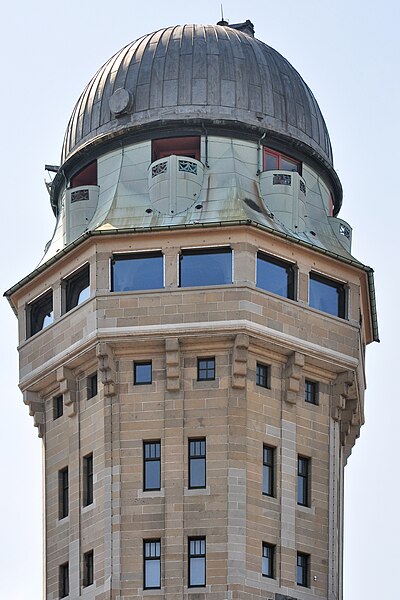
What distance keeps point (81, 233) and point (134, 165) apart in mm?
3386

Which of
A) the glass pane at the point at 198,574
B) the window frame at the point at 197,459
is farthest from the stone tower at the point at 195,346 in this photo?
the glass pane at the point at 198,574

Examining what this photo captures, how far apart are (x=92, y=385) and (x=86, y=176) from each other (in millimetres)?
9495

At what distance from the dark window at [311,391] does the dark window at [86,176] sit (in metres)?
11.9

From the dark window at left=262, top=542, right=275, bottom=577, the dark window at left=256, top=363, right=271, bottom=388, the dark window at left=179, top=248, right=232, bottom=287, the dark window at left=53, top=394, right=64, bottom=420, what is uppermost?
the dark window at left=179, top=248, right=232, bottom=287

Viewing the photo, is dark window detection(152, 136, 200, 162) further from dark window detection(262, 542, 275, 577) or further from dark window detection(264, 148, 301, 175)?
dark window detection(262, 542, 275, 577)

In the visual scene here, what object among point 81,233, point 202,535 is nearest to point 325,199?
point 81,233

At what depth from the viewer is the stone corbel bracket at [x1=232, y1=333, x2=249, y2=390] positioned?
8488 cm

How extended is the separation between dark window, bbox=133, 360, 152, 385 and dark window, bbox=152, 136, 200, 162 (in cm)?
876

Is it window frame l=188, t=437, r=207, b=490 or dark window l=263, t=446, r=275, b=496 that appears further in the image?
dark window l=263, t=446, r=275, b=496

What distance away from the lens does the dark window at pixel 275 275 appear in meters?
86.5

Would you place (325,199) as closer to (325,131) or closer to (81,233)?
(325,131)

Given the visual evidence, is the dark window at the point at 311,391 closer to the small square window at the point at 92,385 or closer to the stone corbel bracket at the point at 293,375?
the stone corbel bracket at the point at 293,375

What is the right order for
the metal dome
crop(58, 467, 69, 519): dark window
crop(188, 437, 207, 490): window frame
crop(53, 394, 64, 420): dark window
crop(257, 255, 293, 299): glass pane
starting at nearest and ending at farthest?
crop(188, 437, 207, 490): window frame
crop(257, 255, 293, 299): glass pane
crop(58, 467, 69, 519): dark window
crop(53, 394, 64, 420): dark window
the metal dome

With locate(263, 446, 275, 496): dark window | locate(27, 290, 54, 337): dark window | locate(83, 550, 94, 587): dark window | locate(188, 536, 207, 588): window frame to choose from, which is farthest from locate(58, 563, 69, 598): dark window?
locate(27, 290, 54, 337): dark window
